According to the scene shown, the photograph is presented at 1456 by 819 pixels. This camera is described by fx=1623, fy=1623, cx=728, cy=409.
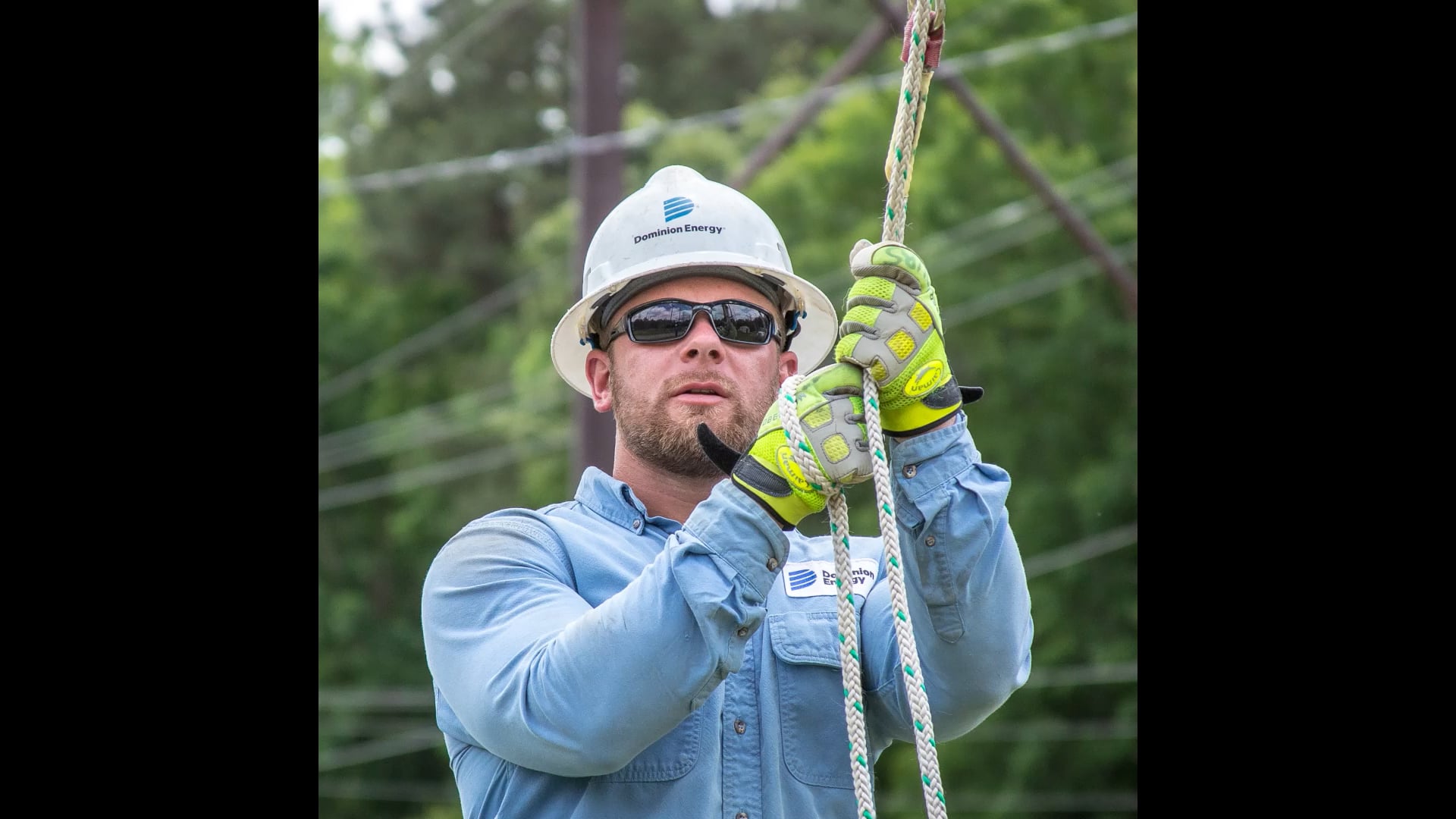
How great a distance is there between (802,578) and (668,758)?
52cm

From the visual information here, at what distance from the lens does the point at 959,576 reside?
2.62 meters

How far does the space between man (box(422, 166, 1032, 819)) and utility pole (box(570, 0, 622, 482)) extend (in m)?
4.82

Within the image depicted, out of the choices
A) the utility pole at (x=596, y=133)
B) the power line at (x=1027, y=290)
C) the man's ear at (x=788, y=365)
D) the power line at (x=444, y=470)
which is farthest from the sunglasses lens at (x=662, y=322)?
the power line at (x=444, y=470)

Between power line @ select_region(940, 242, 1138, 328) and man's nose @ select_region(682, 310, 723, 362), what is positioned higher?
power line @ select_region(940, 242, 1138, 328)

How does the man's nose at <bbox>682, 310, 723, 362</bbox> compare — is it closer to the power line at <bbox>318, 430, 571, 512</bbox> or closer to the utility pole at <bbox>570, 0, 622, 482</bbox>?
the utility pole at <bbox>570, 0, 622, 482</bbox>

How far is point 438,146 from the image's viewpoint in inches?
1047

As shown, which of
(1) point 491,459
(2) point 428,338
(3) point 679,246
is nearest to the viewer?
(3) point 679,246

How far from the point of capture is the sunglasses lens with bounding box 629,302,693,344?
307cm

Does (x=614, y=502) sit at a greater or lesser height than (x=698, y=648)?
greater

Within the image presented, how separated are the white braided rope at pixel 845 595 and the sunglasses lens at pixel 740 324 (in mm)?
466

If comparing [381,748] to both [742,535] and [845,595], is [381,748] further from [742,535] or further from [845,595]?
[742,535]

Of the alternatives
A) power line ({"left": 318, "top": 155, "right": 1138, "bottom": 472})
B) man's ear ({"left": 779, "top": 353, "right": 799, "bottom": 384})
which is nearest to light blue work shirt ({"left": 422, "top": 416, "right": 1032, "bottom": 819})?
man's ear ({"left": 779, "top": 353, "right": 799, "bottom": 384})

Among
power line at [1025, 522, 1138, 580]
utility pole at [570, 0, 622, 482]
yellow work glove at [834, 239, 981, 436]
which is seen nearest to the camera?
yellow work glove at [834, 239, 981, 436]

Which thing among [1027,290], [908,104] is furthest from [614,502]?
[1027,290]
